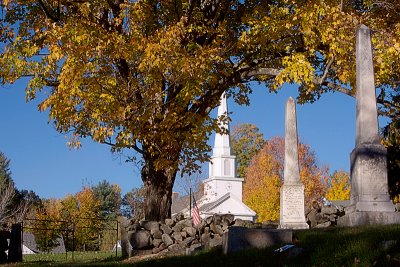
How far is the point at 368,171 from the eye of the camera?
12938 mm

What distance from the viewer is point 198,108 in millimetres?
18766

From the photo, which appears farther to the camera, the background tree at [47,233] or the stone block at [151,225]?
the background tree at [47,233]

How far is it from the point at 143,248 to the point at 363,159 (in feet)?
26.2

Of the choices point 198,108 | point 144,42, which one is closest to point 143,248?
point 198,108

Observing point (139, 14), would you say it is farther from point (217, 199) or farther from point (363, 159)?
point (217, 199)

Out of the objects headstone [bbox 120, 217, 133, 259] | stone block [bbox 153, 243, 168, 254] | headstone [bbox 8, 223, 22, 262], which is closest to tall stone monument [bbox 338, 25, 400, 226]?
stone block [bbox 153, 243, 168, 254]

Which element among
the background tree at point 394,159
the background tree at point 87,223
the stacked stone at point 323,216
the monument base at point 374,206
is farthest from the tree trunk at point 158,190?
the background tree at point 87,223

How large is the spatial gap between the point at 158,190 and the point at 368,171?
24.6ft

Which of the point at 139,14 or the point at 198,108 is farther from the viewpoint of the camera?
the point at 198,108

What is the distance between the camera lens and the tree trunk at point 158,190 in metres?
18.7

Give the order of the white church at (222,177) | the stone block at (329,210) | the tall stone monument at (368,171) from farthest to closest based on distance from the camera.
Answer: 1. the white church at (222,177)
2. the stone block at (329,210)
3. the tall stone monument at (368,171)

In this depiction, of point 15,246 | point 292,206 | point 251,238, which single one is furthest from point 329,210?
point 15,246

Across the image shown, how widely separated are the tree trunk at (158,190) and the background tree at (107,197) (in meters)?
55.6

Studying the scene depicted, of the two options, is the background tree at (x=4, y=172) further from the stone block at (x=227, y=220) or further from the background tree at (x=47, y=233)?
the stone block at (x=227, y=220)
